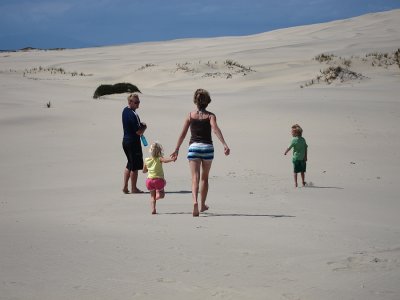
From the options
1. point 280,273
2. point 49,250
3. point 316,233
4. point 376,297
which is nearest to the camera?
point 376,297

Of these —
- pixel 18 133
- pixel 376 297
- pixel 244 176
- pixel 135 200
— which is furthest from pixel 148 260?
pixel 18 133

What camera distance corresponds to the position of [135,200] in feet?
27.3

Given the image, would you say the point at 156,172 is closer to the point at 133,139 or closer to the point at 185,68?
the point at 133,139

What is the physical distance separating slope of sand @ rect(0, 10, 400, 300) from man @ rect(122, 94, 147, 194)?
0.33 metres

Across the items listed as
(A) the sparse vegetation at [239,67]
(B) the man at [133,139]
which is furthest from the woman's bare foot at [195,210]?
(A) the sparse vegetation at [239,67]

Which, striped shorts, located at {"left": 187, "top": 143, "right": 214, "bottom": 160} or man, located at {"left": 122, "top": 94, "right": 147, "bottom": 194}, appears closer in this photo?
striped shorts, located at {"left": 187, "top": 143, "right": 214, "bottom": 160}

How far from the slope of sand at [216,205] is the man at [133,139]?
33 centimetres

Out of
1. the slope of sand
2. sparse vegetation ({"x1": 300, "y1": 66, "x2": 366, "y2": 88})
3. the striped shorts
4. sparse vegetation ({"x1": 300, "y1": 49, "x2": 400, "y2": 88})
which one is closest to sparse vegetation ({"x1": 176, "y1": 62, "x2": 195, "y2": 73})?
sparse vegetation ({"x1": 300, "y1": 49, "x2": 400, "y2": 88})

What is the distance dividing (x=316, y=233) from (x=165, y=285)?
2106 millimetres

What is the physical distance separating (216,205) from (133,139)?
87.2 inches

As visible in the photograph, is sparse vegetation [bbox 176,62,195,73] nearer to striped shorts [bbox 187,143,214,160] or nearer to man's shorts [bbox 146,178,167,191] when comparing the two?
man's shorts [bbox 146,178,167,191]

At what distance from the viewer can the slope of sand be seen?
3.98 metres

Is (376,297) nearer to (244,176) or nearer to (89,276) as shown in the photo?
(89,276)

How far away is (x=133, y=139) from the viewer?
30.6 feet
